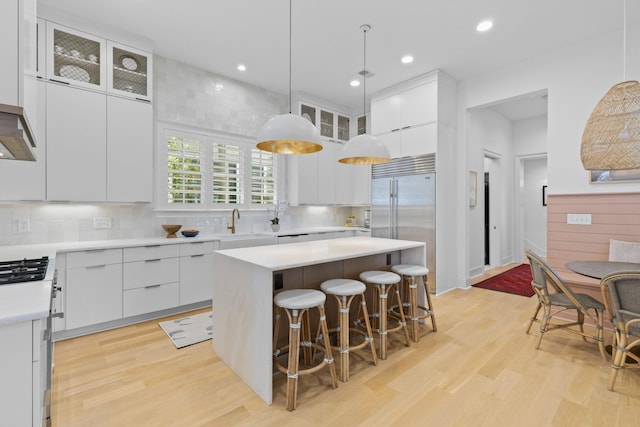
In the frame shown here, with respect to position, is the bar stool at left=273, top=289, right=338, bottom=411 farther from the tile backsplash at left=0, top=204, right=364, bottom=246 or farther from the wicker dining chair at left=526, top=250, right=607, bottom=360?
the tile backsplash at left=0, top=204, right=364, bottom=246

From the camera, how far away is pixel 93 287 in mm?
2996

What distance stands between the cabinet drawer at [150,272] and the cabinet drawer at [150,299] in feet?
0.20

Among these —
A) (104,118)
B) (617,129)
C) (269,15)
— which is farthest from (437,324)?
(104,118)

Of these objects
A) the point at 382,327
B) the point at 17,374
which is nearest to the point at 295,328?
the point at 382,327

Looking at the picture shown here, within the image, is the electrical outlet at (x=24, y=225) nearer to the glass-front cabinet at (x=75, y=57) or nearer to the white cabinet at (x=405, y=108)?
the glass-front cabinet at (x=75, y=57)

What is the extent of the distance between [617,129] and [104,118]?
4.72m

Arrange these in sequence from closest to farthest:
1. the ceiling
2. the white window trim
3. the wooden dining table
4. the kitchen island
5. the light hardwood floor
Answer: the light hardwood floor, the kitchen island, the wooden dining table, the ceiling, the white window trim

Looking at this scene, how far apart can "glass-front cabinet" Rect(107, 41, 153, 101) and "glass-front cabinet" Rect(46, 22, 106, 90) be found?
3.2 inches

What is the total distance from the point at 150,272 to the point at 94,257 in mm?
545

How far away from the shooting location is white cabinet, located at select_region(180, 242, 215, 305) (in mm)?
3594

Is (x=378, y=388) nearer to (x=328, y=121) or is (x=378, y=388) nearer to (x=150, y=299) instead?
(x=150, y=299)

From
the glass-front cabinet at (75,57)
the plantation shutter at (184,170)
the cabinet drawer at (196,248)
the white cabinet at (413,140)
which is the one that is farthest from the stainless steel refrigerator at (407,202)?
the glass-front cabinet at (75,57)

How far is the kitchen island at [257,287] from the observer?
1999 mm

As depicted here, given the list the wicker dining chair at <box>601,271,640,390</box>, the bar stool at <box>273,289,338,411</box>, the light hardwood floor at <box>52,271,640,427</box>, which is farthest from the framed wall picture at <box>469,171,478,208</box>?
the bar stool at <box>273,289,338,411</box>
